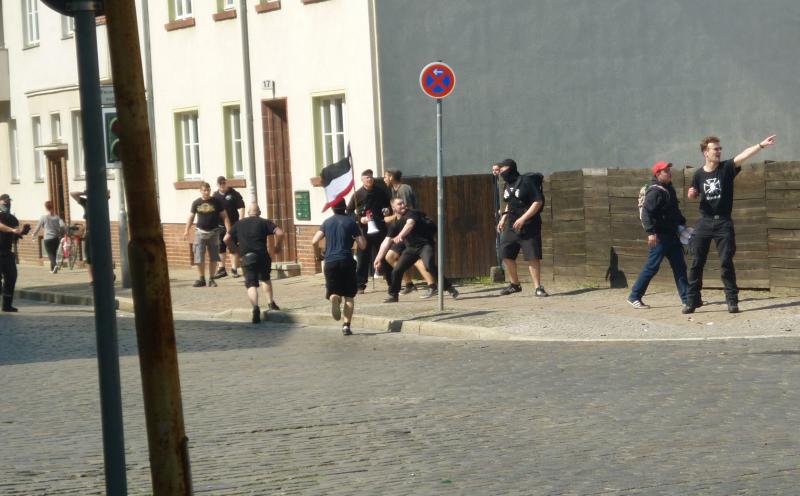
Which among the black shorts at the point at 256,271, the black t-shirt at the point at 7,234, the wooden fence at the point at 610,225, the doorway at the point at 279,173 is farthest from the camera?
the doorway at the point at 279,173

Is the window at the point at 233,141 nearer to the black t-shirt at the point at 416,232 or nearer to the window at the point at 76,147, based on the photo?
the window at the point at 76,147

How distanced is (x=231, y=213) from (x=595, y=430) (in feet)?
59.2

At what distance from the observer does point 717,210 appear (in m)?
16.1

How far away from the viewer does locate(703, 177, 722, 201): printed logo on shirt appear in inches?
631

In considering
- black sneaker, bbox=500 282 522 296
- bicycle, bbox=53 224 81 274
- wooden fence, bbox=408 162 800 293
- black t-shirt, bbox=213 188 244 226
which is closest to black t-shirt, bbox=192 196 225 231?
black t-shirt, bbox=213 188 244 226

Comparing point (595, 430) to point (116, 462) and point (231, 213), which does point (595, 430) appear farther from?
point (231, 213)

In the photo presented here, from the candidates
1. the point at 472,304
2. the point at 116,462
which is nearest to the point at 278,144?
the point at 472,304

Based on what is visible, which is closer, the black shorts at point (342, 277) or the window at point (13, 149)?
the black shorts at point (342, 277)

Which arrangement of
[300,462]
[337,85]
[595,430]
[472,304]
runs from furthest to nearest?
[337,85], [472,304], [595,430], [300,462]

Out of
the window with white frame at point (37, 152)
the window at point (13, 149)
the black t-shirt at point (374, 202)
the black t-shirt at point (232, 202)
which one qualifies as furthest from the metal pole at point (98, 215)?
the window at point (13, 149)

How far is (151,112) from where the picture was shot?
101ft

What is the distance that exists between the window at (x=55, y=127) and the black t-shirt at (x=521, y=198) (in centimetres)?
2004

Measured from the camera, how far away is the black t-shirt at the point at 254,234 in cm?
1920

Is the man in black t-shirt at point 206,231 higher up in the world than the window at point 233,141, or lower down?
lower down
